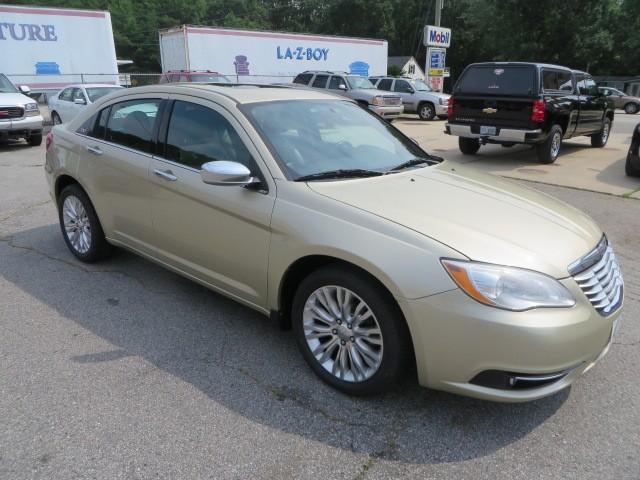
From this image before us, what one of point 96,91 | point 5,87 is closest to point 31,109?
point 5,87

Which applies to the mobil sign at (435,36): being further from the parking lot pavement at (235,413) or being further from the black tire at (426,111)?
the parking lot pavement at (235,413)

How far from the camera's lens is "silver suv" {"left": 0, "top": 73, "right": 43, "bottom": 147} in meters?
12.0

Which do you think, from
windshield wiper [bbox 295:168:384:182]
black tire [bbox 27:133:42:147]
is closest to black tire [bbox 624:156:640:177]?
windshield wiper [bbox 295:168:384:182]

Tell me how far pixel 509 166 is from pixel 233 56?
15.7m

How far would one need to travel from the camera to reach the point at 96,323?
148 inches

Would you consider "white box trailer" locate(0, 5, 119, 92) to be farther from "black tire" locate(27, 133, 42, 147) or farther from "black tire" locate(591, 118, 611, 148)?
"black tire" locate(591, 118, 611, 148)

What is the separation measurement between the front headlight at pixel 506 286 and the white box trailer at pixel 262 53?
20.5 m

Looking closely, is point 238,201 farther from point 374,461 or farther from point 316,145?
point 374,461

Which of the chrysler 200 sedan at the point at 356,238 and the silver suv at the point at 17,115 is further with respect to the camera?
the silver suv at the point at 17,115

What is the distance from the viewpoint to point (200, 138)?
3.60 meters

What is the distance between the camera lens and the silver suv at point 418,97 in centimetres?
2116

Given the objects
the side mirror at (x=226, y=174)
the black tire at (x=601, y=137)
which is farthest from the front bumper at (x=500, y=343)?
the black tire at (x=601, y=137)

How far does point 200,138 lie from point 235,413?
1.88 m

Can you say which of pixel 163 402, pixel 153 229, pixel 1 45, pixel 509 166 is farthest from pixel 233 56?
pixel 163 402
